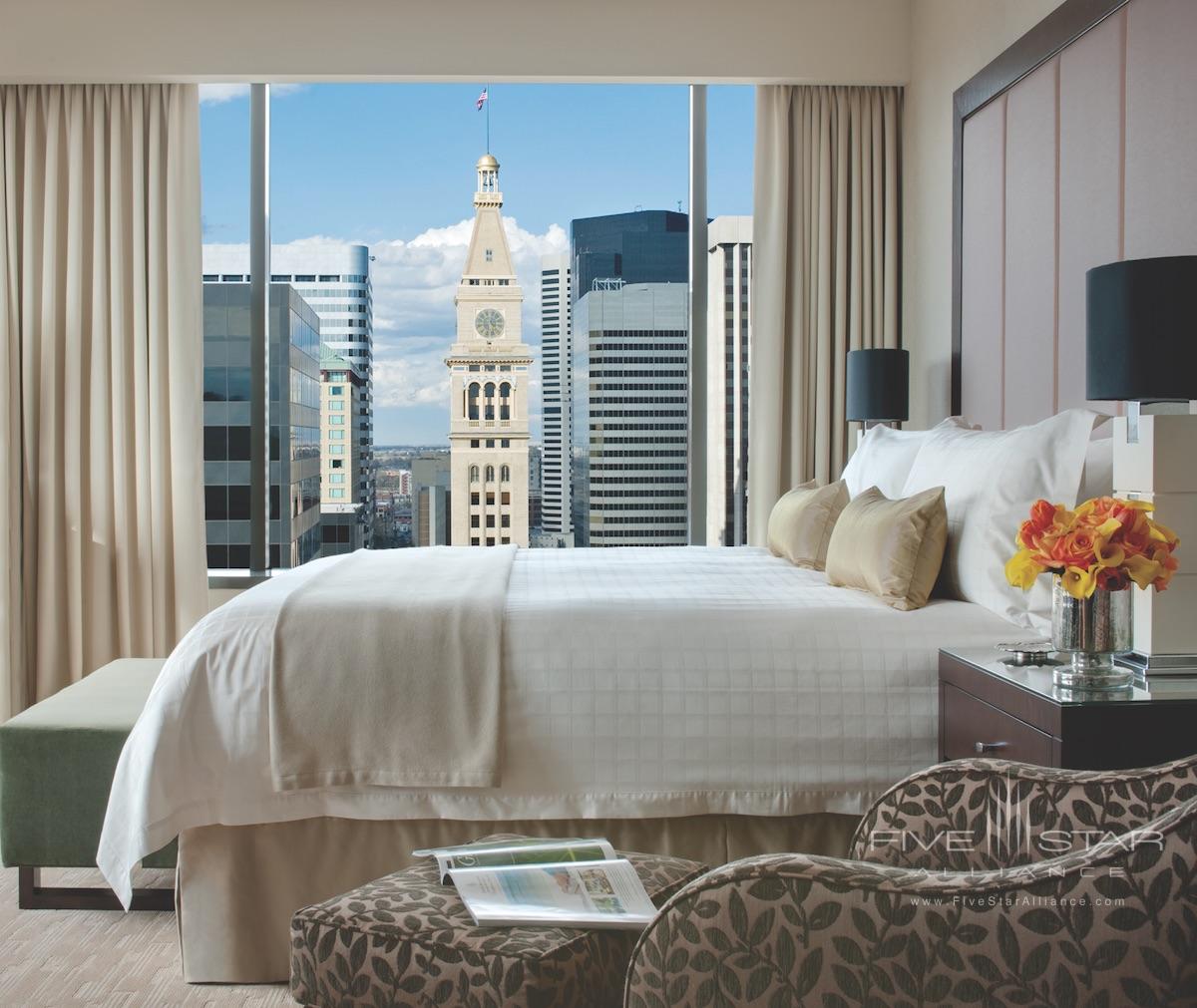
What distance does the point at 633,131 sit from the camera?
4.99 meters

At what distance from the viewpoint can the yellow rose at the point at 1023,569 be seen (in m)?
1.96

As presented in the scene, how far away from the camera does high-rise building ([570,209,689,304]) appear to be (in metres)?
5.05

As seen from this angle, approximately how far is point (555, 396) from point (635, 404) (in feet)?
1.25

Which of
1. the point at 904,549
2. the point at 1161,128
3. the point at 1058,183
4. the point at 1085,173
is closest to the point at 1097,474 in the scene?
the point at 904,549

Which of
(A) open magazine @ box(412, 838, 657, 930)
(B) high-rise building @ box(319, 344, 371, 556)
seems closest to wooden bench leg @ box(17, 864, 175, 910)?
(A) open magazine @ box(412, 838, 657, 930)

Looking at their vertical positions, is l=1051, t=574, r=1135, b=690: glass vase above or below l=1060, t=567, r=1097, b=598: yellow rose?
below

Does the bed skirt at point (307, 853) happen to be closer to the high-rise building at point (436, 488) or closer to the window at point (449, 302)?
the window at point (449, 302)

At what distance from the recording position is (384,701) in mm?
2309

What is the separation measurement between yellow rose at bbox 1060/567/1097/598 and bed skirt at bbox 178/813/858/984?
2.52ft

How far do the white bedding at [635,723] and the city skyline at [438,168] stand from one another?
298 centimetres

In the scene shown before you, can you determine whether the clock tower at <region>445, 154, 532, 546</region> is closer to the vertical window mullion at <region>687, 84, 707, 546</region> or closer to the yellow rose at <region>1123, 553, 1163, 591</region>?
the vertical window mullion at <region>687, 84, 707, 546</region>

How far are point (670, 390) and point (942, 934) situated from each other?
13.5 feet

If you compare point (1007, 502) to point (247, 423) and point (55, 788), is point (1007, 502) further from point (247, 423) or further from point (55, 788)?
point (247, 423)

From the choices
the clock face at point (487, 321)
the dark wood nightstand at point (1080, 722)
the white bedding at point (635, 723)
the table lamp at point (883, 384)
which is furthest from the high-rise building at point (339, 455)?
the dark wood nightstand at point (1080, 722)
